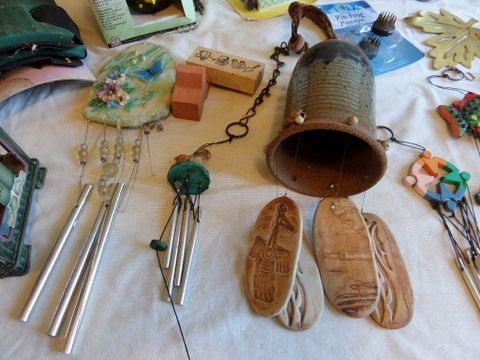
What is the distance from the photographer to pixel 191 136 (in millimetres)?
824

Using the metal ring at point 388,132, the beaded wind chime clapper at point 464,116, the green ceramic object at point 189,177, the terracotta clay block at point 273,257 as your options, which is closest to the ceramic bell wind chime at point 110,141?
the green ceramic object at point 189,177

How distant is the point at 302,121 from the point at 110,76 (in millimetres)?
559

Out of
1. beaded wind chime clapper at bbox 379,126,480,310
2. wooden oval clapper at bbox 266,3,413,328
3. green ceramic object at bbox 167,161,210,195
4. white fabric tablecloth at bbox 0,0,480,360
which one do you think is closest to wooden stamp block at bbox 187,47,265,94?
white fabric tablecloth at bbox 0,0,480,360

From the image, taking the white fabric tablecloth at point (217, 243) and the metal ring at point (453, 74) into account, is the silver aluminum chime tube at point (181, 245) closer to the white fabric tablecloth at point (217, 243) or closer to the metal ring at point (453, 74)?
the white fabric tablecloth at point (217, 243)

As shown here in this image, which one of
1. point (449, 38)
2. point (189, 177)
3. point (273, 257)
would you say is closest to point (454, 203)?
point (273, 257)

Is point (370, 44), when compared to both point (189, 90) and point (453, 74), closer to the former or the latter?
point (453, 74)

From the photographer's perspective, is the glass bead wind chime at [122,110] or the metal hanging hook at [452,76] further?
the metal hanging hook at [452,76]

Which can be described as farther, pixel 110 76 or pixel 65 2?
pixel 65 2

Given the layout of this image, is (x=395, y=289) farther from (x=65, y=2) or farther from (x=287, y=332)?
(x=65, y=2)

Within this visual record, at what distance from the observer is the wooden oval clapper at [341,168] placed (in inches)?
22.4

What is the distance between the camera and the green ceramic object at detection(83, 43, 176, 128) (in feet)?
2.68

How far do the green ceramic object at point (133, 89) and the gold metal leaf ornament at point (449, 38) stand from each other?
31.5 inches

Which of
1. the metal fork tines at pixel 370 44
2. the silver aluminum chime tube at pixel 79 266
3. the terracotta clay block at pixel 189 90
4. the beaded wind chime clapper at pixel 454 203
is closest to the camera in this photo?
the silver aluminum chime tube at pixel 79 266

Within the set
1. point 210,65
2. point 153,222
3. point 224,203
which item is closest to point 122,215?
point 153,222
